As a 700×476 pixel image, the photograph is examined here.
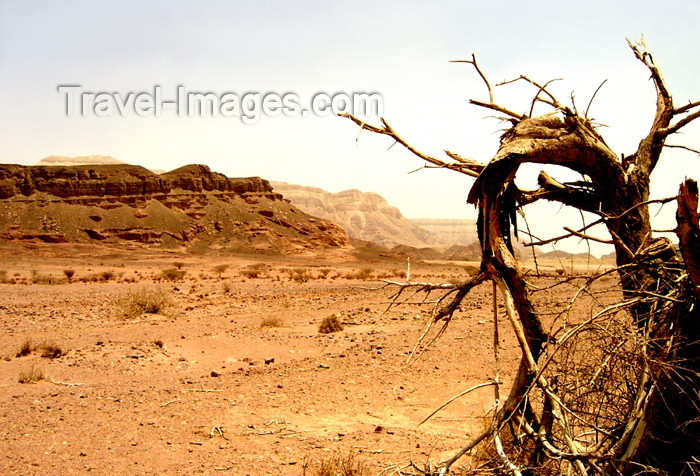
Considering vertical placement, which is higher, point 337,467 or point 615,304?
point 615,304

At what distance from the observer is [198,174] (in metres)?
66.1

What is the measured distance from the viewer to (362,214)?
153625 mm

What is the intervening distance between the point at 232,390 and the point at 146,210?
178ft

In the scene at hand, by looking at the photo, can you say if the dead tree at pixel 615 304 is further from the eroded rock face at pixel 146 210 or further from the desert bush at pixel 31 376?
the eroded rock face at pixel 146 210

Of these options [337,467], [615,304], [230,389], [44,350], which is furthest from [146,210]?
[615,304]

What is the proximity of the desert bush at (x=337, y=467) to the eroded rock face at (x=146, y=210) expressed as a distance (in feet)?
169

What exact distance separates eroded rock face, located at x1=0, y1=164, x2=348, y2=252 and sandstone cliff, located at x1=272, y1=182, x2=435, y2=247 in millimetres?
71374

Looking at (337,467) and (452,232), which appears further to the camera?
(452,232)

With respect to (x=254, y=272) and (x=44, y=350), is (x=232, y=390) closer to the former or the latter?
(x=44, y=350)

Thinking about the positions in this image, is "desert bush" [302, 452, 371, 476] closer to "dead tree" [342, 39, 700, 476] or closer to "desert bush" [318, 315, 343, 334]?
"dead tree" [342, 39, 700, 476]

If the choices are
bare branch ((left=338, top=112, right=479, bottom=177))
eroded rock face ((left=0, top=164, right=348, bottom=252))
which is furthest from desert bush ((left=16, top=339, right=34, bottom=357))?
eroded rock face ((left=0, top=164, right=348, bottom=252))

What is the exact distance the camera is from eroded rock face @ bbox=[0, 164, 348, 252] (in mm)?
Answer: 54281

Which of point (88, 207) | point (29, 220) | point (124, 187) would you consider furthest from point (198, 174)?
point (29, 220)

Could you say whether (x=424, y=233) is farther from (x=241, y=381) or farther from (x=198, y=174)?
(x=241, y=381)
